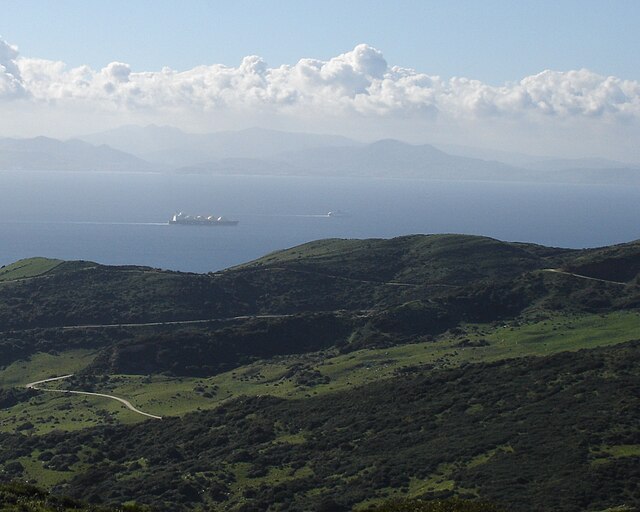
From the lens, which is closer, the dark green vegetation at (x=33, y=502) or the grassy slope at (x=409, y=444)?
the dark green vegetation at (x=33, y=502)

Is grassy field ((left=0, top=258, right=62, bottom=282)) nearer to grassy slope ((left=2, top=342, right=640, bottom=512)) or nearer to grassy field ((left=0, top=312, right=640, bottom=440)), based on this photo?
grassy field ((left=0, top=312, right=640, bottom=440))

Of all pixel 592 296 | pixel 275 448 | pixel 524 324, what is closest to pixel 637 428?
pixel 275 448

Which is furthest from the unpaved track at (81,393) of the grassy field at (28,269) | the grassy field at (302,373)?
the grassy field at (28,269)

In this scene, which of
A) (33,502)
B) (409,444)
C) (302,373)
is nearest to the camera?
(33,502)

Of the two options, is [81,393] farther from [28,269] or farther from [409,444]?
[28,269]

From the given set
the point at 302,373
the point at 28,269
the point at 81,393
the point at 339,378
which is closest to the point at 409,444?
the point at 339,378

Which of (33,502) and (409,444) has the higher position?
(33,502)

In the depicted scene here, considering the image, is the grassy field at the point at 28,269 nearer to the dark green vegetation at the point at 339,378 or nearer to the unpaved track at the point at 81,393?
the dark green vegetation at the point at 339,378
